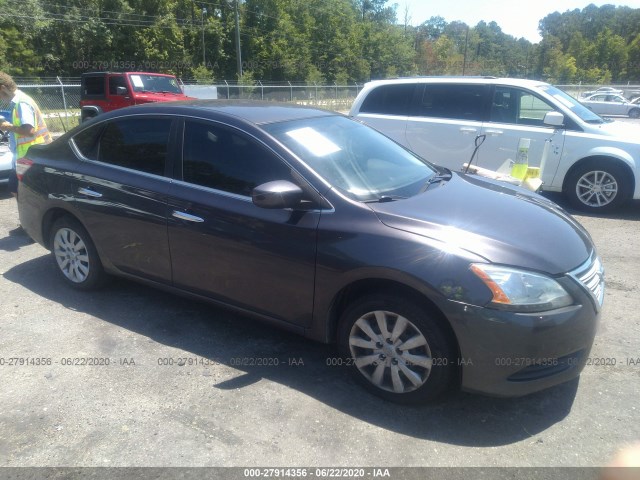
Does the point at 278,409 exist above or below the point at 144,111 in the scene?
below

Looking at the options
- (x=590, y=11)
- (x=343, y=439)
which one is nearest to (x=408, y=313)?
(x=343, y=439)

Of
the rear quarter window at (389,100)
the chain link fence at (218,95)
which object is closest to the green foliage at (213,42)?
the chain link fence at (218,95)

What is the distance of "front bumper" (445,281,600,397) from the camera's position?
8.60ft

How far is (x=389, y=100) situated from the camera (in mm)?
8070

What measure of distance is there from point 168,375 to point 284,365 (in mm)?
759

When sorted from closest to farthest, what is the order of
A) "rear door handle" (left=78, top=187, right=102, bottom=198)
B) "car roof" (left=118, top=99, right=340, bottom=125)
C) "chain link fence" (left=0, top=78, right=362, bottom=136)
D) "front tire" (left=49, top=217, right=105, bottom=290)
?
"car roof" (left=118, top=99, right=340, bottom=125)
"rear door handle" (left=78, top=187, right=102, bottom=198)
"front tire" (left=49, top=217, right=105, bottom=290)
"chain link fence" (left=0, top=78, right=362, bottom=136)

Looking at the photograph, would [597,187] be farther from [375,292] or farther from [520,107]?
[375,292]

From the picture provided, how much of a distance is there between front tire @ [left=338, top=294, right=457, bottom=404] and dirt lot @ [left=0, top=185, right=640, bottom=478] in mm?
136

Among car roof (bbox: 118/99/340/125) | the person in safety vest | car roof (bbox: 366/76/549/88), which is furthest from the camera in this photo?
car roof (bbox: 366/76/549/88)

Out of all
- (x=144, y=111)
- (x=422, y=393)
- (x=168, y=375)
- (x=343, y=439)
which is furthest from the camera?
(x=144, y=111)

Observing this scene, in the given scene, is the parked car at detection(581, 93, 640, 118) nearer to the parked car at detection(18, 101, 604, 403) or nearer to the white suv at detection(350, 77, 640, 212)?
the white suv at detection(350, 77, 640, 212)

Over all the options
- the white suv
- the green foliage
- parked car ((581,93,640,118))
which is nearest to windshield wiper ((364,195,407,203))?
the white suv

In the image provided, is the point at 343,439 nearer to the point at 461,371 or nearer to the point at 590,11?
the point at 461,371

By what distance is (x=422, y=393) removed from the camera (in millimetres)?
2916
